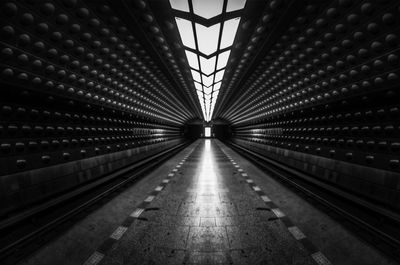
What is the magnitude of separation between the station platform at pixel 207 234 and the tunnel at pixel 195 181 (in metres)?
0.03

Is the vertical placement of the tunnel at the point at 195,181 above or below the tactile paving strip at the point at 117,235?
above

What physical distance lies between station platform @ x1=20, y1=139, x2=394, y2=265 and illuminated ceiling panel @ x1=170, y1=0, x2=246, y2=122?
14.4 feet

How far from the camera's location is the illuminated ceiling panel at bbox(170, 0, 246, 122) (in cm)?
329

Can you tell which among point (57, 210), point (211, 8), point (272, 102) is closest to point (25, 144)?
point (57, 210)

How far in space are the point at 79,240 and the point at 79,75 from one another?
12.5 ft

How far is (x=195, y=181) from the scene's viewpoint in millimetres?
6148

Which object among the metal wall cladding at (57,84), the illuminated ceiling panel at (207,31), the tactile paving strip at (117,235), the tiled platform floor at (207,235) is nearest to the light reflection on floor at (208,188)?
the tiled platform floor at (207,235)

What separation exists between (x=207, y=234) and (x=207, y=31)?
15.6ft

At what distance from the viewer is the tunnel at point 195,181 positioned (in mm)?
2527

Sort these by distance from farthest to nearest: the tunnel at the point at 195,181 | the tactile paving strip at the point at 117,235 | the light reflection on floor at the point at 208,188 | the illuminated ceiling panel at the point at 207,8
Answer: the light reflection on floor at the point at 208,188
the illuminated ceiling panel at the point at 207,8
the tunnel at the point at 195,181
the tactile paving strip at the point at 117,235

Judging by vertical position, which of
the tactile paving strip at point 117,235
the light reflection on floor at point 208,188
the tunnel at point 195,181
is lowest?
the light reflection on floor at point 208,188

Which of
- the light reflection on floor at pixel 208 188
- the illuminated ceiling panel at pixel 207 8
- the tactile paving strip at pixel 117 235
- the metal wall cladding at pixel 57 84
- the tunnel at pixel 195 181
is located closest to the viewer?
the tactile paving strip at pixel 117 235

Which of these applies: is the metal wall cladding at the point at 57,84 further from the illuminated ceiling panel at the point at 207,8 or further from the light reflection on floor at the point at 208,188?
the light reflection on floor at the point at 208,188

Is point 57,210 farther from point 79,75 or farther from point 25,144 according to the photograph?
point 79,75
